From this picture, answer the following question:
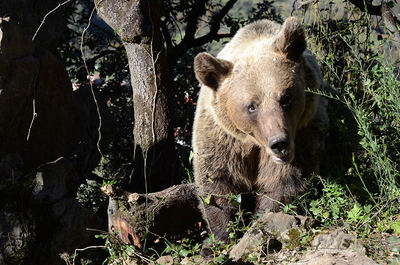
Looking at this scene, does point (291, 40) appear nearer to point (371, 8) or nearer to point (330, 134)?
point (330, 134)

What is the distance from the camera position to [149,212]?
14.3ft

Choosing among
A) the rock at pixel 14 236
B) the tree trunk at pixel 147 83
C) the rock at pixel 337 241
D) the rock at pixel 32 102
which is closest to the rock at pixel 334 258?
the rock at pixel 337 241

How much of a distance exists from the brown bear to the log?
179 millimetres

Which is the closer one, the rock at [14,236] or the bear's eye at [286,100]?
the bear's eye at [286,100]

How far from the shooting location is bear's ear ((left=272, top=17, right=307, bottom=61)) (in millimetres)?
3891

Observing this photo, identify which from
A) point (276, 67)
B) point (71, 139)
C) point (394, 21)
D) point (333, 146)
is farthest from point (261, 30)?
point (71, 139)

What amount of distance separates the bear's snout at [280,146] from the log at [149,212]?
1.19m

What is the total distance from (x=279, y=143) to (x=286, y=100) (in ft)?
1.37

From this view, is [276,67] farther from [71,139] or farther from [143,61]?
[71,139]

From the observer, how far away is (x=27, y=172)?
17.4 feet

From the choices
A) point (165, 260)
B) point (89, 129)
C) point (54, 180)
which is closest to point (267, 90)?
point (165, 260)

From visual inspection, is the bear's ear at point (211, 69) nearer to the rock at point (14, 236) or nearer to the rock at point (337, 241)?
the rock at point (337, 241)

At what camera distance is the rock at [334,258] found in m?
2.99

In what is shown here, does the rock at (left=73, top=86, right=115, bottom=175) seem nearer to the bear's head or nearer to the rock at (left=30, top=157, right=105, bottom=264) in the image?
the rock at (left=30, top=157, right=105, bottom=264)
